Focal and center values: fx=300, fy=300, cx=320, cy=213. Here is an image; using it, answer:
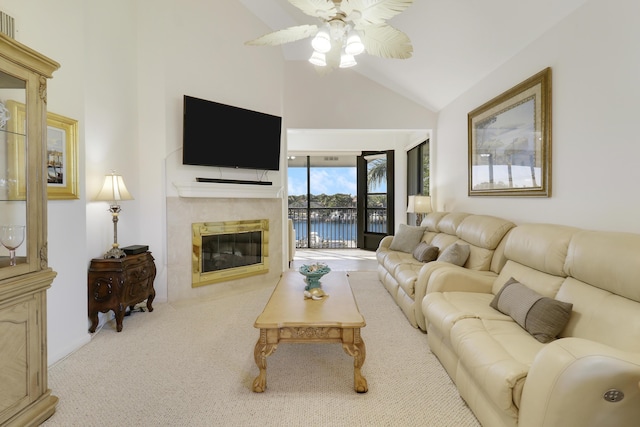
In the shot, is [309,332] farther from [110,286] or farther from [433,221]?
[433,221]

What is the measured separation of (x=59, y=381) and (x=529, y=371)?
277 centimetres

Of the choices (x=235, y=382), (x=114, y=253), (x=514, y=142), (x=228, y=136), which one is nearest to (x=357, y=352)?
(x=235, y=382)

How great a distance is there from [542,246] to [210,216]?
3.41 meters

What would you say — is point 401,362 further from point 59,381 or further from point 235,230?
point 235,230

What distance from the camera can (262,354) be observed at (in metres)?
1.86

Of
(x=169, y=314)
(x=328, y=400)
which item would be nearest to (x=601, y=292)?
(x=328, y=400)

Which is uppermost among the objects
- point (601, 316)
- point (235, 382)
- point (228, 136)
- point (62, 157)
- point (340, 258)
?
point (228, 136)

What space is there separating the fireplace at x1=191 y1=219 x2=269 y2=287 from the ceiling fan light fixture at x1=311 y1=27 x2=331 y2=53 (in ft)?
8.32

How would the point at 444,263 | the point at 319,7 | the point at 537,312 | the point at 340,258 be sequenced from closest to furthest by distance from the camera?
the point at 537,312 < the point at 319,7 < the point at 444,263 < the point at 340,258

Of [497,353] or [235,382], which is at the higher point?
[497,353]

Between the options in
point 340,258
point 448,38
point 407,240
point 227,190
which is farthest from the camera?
point 340,258

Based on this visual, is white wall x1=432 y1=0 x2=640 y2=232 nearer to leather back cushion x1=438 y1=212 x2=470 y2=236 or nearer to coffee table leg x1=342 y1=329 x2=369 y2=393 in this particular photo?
leather back cushion x1=438 y1=212 x2=470 y2=236

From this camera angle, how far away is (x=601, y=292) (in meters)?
1.61

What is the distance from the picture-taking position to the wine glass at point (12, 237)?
158 centimetres
